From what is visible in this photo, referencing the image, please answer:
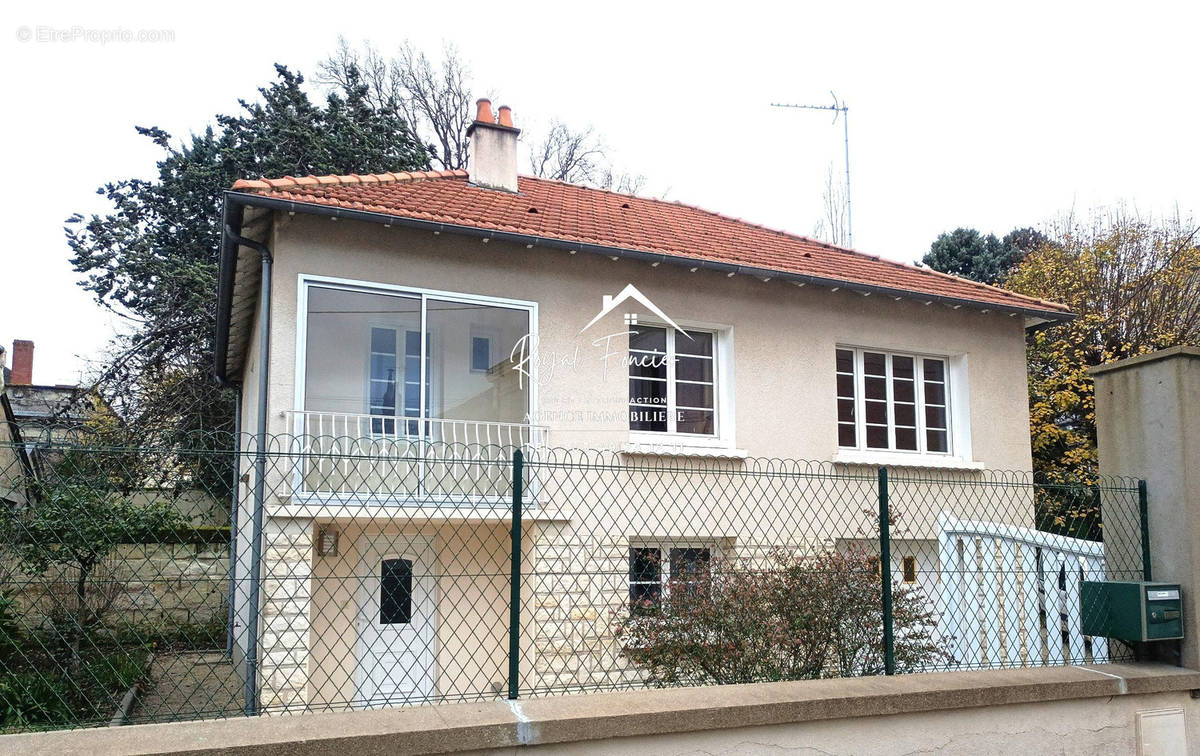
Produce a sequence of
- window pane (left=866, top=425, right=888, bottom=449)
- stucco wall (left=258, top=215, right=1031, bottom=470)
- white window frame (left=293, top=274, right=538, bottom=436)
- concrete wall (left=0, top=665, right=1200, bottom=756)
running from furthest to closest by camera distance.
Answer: window pane (left=866, top=425, right=888, bottom=449)
stucco wall (left=258, top=215, right=1031, bottom=470)
white window frame (left=293, top=274, right=538, bottom=436)
concrete wall (left=0, top=665, right=1200, bottom=756)

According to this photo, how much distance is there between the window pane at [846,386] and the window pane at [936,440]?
53.6 inches

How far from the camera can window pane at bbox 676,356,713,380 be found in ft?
35.1

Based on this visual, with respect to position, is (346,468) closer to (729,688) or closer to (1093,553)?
(729,688)

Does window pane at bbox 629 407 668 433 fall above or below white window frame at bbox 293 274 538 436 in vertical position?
below

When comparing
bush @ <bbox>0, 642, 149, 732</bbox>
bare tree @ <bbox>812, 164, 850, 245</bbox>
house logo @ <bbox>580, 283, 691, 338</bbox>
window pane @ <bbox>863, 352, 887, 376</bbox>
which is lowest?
bush @ <bbox>0, 642, 149, 732</bbox>

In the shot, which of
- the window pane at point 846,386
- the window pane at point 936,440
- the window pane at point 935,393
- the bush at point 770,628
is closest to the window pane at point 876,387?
the window pane at point 846,386

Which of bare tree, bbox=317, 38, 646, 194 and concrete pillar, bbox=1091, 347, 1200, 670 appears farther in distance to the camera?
bare tree, bbox=317, 38, 646, 194

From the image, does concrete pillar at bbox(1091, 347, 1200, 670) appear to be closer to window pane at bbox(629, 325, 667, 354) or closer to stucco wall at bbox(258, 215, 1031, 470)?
stucco wall at bbox(258, 215, 1031, 470)

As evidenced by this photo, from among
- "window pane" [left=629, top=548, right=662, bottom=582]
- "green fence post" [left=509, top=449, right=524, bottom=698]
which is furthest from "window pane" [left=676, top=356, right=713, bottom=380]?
"green fence post" [left=509, top=449, right=524, bottom=698]

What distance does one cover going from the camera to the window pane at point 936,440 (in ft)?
39.8

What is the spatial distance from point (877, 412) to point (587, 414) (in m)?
4.09

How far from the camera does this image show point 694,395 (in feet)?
35.3

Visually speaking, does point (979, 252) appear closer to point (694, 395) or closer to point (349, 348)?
point (694, 395)

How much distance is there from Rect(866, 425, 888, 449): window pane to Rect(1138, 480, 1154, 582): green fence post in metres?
5.86
